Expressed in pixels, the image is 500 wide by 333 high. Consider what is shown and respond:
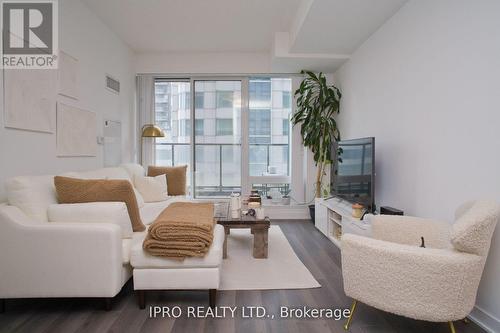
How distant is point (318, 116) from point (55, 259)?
3.75m

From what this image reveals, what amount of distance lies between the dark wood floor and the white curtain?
9.61ft

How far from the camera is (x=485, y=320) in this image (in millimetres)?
1789

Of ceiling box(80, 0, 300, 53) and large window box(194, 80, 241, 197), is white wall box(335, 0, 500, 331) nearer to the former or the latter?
ceiling box(80, 0, 300, 53)

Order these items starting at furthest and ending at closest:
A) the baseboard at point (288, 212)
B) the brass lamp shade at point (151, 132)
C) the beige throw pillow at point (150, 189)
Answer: the baseboard at point (288, 212)
the brass lamp shade at point (151, 132)
the beige throw pillow at point (150, 189)

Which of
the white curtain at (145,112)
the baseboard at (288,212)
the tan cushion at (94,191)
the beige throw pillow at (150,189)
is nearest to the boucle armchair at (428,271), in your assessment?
the tan cushion at (94,191)

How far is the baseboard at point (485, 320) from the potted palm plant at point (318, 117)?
8.65 feet

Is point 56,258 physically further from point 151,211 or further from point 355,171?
point 355,171

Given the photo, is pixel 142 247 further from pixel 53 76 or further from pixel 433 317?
pixel 53 76

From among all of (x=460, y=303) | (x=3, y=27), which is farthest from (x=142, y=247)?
(x=3, y=27)

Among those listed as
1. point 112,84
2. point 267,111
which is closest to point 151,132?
point 112,84

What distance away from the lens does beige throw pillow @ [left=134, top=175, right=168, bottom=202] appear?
371 centimetres

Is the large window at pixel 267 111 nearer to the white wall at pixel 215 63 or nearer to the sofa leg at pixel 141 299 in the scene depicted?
the white wall at pixel 215 63

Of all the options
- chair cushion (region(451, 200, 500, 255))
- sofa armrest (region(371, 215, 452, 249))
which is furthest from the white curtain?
chair cushion (region(451, 200, 500, 255))

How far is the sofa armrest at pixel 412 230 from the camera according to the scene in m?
1.93
